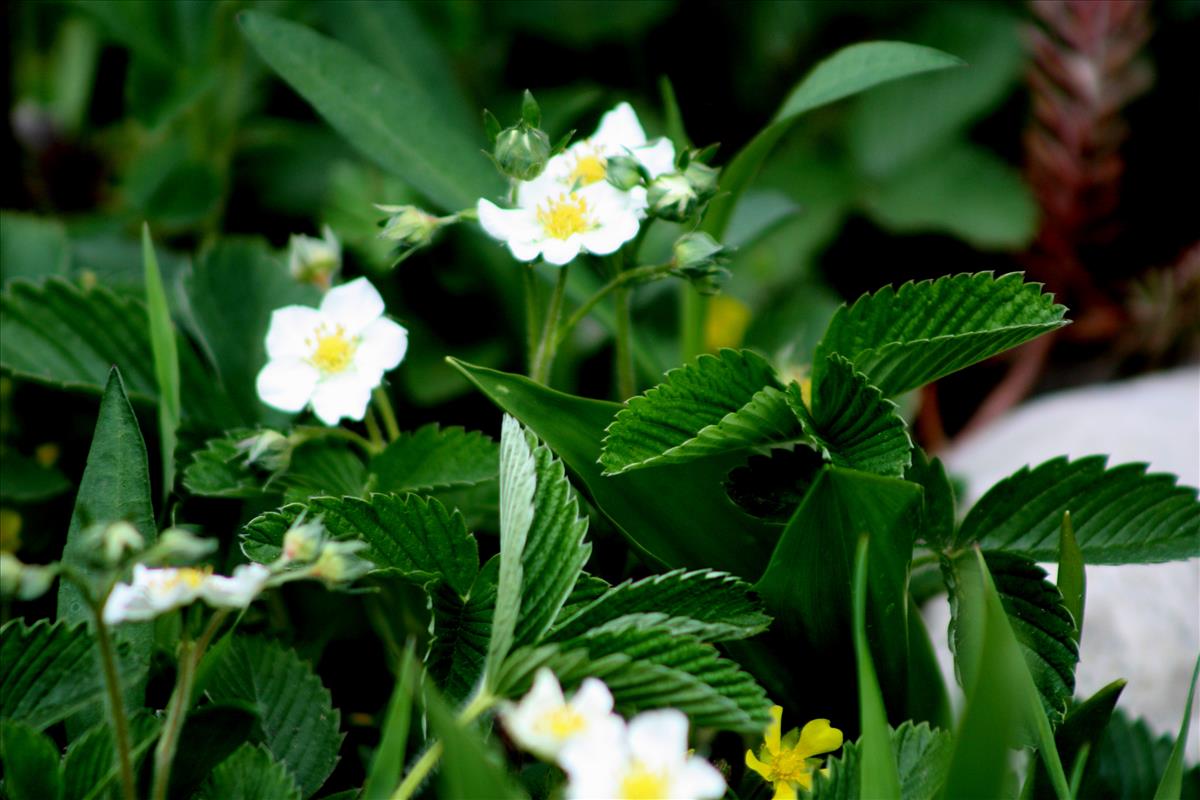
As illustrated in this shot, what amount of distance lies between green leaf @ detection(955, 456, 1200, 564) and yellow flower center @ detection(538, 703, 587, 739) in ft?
0.91

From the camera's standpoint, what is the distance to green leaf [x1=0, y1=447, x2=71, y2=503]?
29.1 inches

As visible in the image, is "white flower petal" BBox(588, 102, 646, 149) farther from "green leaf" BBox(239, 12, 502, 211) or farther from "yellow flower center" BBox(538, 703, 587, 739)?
"yellow flower center" BBox(538, 703, 587, 739)

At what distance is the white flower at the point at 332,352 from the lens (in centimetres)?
63

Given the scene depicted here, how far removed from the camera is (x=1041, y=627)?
1.84 feet

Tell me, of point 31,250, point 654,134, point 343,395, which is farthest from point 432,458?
point 654,134

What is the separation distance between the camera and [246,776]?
51 centimetres

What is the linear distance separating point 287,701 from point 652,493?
0.23 m

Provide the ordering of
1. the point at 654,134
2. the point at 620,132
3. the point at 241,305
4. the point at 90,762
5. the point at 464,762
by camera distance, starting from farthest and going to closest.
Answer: the point at 654,134, the point at 241,305, the point at 620,132, the point at 90,762, the point at 464,762

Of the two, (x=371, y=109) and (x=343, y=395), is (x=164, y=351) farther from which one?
(x=371, y=109)

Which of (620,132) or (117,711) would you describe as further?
(620,132)

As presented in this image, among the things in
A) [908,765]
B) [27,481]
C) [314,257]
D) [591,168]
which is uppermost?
[591,168]

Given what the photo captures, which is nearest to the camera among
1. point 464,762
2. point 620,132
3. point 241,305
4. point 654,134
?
point 464,762

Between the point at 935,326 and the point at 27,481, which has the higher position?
the point at 935,326

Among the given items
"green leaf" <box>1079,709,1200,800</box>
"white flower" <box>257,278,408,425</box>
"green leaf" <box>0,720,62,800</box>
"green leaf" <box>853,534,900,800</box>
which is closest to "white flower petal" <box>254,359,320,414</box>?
"white flower" <box>257,278,408,425</box>
